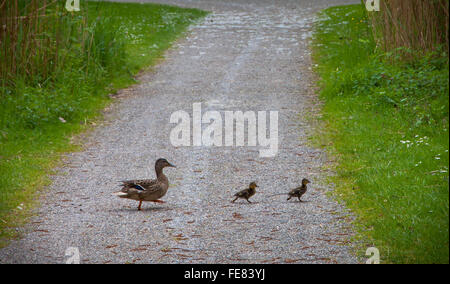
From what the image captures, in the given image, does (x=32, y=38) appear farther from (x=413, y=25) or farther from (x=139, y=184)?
(x=413, y=25)

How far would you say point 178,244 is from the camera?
22.8ft

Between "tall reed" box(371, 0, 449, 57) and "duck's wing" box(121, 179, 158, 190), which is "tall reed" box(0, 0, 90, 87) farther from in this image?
"tall reed" box(371, 0, 449, 57)

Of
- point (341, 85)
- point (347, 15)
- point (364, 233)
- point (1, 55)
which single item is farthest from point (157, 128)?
point (347, 15)

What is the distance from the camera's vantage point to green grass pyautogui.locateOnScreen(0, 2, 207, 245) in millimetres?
9000

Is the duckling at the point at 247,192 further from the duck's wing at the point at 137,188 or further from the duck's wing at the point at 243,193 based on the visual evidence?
the duck's wing at the point at 137,188

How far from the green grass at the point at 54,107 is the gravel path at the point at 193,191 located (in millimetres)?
340

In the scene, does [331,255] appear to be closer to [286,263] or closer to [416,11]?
[286,263]

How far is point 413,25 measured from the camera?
1309 centimetres

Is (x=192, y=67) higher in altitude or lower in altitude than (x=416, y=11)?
lower

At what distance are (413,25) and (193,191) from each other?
21.9 feet

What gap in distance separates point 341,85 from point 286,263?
27.9ft

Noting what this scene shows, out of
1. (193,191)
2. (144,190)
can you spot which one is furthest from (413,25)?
(144,190)

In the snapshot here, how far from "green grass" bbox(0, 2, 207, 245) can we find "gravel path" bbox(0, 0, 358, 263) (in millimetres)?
340

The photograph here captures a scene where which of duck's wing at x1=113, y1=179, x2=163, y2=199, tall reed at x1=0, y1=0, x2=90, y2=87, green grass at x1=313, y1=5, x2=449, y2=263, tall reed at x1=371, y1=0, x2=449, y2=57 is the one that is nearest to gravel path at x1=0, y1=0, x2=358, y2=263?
duck's wing at x1=113, y1=179, x2=163, y2=199
